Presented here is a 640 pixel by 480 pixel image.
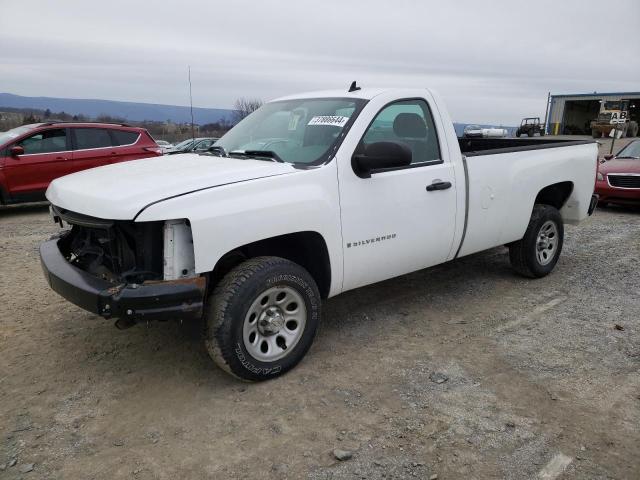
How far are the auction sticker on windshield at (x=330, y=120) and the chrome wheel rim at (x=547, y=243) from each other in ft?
9.20

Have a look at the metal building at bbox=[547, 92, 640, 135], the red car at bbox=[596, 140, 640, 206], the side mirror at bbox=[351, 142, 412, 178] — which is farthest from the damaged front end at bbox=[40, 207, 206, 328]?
the metal building at bbox=[547, 92, 640, 135]

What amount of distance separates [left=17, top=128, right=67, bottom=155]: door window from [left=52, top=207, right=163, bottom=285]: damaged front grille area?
7.18 m

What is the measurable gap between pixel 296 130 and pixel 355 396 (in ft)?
6.62

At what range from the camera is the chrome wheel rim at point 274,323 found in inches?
128

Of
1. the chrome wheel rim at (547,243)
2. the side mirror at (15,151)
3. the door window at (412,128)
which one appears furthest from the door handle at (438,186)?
the side mirror at (15,151)

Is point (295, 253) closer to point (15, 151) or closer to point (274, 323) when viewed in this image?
point (274, 323)

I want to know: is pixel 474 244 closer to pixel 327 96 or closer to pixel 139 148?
pixel 327 96

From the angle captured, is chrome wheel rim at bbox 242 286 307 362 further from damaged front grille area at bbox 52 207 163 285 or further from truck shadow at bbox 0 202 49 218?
truck shadow at bbox 0 202 49 218

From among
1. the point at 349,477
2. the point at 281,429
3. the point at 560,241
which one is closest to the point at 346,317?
the point at 281,429

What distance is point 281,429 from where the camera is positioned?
2896mm

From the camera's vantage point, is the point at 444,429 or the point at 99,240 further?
the point at 99,240

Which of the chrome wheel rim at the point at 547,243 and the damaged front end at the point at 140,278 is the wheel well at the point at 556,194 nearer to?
the chrome wheel rim at the point at 547,243

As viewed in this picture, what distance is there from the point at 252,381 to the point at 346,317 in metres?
1.37

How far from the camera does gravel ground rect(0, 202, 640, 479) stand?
2637 millimetres
